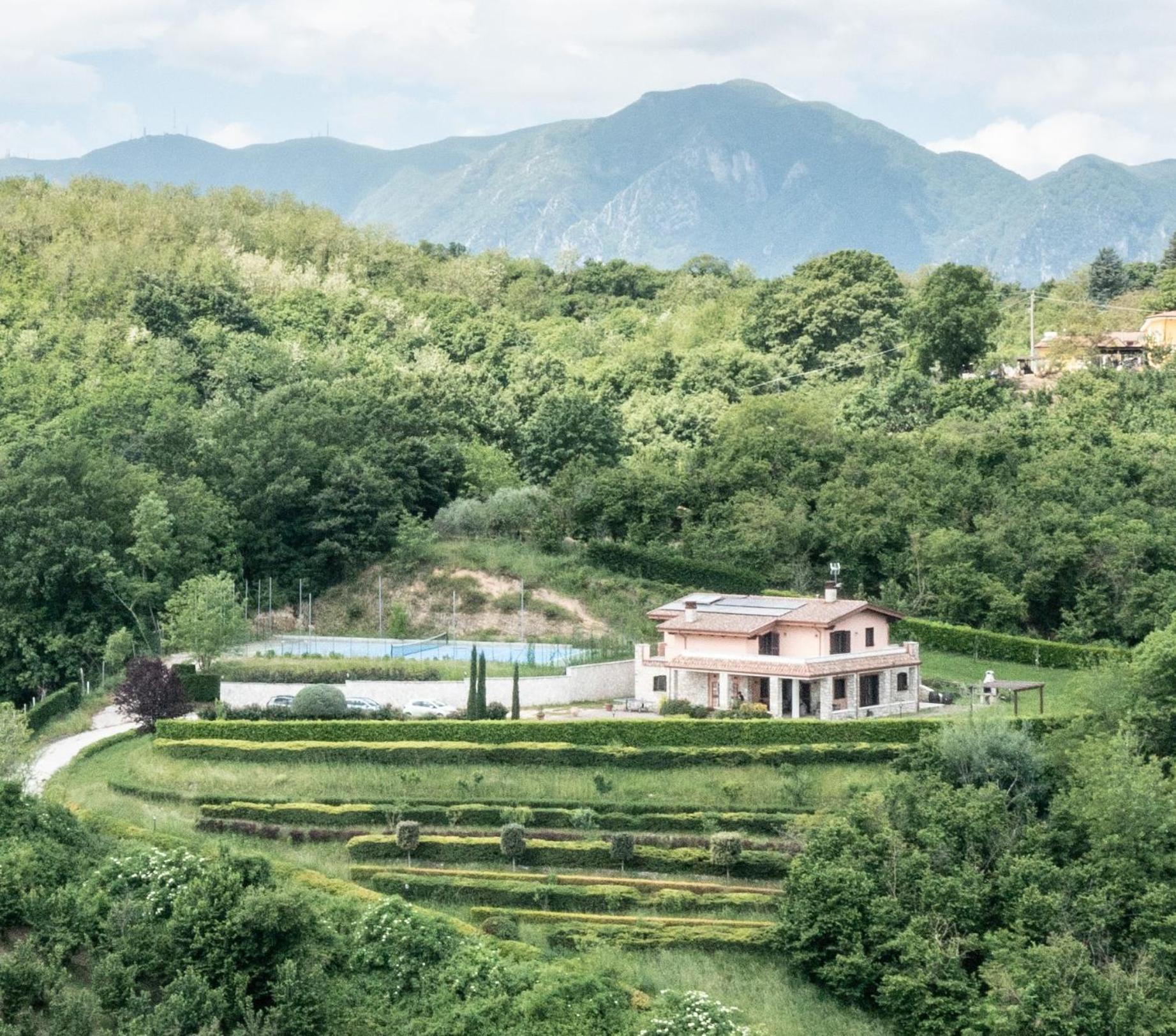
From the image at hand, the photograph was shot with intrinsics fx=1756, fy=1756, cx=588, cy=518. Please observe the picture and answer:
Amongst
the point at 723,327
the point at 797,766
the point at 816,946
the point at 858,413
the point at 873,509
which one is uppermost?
the point at 723,327

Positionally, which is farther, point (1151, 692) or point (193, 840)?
point (1151, 692)

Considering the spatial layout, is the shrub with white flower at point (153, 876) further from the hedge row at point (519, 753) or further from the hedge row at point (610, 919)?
the hedge row at point (519, 753)

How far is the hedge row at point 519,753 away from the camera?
126ft

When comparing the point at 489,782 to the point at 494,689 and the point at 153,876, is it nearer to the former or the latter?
the point at 494,689

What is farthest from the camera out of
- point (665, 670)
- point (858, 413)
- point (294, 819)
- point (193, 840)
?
point (858, 413)

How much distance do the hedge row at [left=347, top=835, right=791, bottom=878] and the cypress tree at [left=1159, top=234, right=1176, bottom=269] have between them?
195 ft

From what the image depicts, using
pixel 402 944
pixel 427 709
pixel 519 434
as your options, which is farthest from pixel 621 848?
pixel 519 434

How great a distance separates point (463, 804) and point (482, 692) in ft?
13.7

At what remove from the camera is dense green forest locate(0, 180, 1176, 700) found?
51.4 m

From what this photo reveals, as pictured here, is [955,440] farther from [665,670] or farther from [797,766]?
[797,766]

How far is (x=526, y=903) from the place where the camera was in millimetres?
32812

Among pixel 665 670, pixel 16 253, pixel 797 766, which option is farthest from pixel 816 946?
pixel 16 253

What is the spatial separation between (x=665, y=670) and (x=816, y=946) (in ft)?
45.4

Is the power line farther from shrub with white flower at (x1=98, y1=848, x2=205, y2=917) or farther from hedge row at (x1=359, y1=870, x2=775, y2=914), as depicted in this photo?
shrub with white flower at (x1=98, y1=848, x2=205, y2=917)
